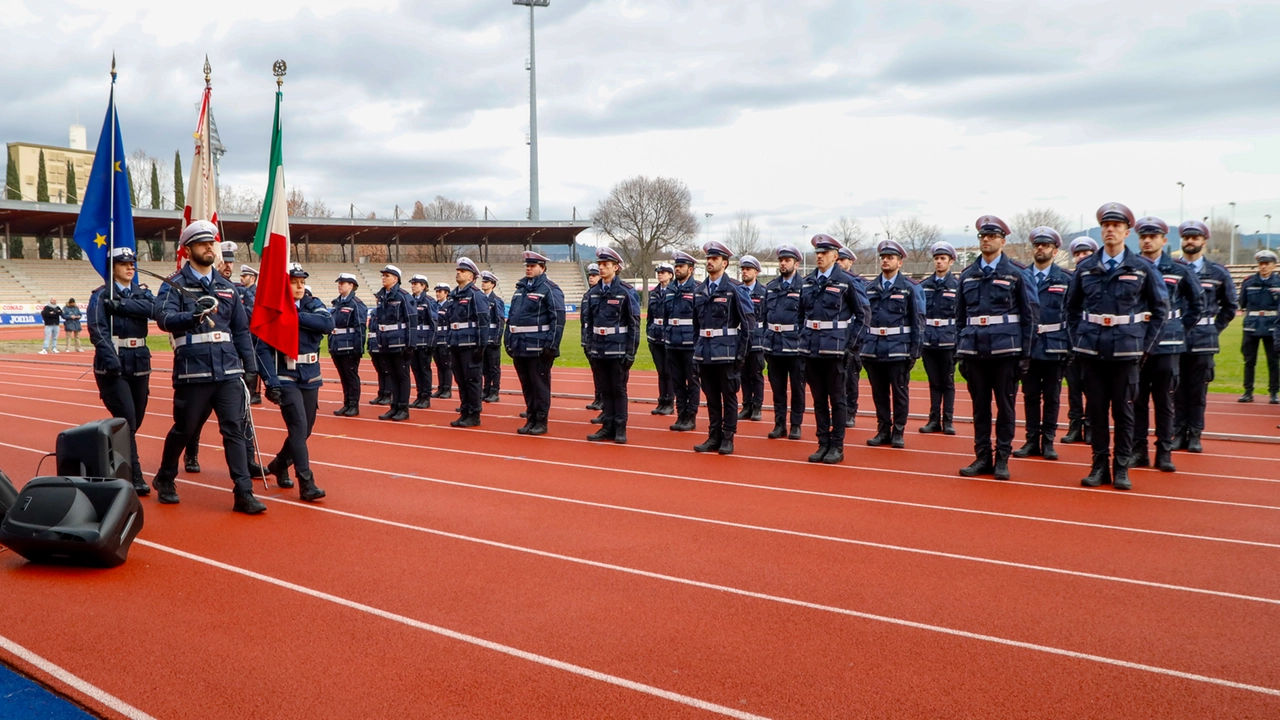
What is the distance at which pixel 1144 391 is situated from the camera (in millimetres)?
8305

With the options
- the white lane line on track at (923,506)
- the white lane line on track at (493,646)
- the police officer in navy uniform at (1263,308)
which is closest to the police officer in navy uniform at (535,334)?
the white lane line on track at (923,506)

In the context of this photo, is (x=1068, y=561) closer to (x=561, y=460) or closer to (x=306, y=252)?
(x=561, y=460)

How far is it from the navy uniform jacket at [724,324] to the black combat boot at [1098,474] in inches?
133

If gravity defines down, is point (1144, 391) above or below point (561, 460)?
above

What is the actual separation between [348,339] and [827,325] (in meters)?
7.08

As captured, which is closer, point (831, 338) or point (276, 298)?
point (276, 298)

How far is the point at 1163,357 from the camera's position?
8.10 m

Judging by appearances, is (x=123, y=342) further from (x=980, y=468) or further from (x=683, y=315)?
(x=980, y=468)

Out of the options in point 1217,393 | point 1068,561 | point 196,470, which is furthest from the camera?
point 1217,393

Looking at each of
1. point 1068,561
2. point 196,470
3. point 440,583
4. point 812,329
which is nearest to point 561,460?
point 812,329

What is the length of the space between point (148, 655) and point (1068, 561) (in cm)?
502

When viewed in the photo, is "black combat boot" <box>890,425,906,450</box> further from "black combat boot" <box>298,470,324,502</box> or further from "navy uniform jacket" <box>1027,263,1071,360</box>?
"black combat boot" <box>298,470,324,502</box>

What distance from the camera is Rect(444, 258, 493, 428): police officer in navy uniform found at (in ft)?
38.2

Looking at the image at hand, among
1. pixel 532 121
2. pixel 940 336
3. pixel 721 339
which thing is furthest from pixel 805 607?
pixel 532 121
